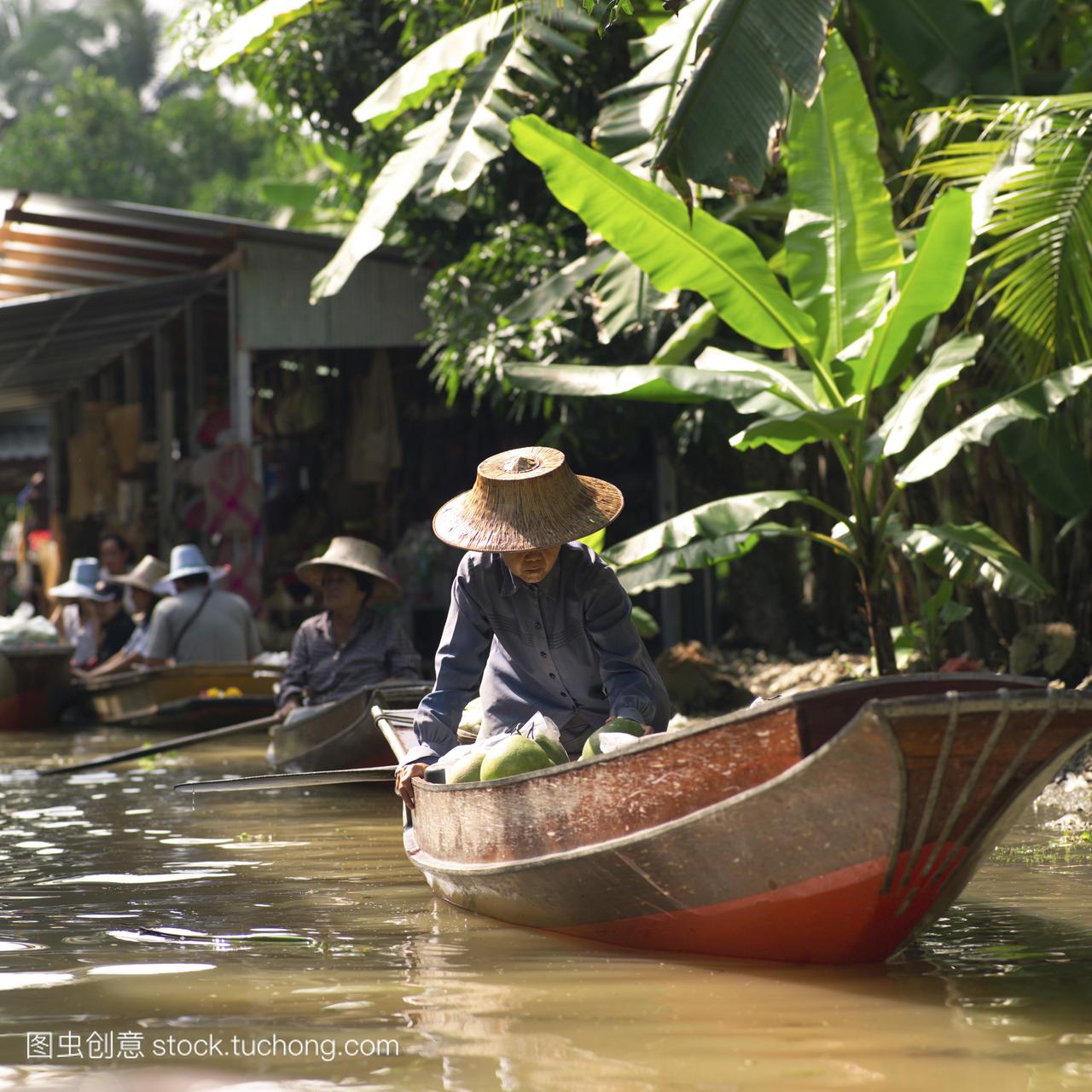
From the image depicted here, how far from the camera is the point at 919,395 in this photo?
6609 mm

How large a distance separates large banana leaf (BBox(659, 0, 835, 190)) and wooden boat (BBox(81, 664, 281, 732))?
646 cm

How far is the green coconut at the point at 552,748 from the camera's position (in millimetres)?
4613

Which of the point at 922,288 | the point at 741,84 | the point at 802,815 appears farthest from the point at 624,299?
the point at 802,815

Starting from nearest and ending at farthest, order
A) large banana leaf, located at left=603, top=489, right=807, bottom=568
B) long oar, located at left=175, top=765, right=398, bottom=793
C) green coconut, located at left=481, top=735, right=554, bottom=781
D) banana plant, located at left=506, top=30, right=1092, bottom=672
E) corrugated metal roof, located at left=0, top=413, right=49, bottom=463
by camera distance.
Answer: green coconut, located at left=481, top=735, right=554, bottom=781, long oar, located at left=175, top=765, right=398, bottom=793, banana plant, located at left=506, top=30, right=1092, bottom=672, large banana leaf, located at left=603, top=489, right=807, bottom=568, corrugated metal roof, located at left=0, top=413, right=49, bottom=463

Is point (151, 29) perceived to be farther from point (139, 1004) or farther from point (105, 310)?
point (139, 1004)

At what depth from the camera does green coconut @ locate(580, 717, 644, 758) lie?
14.8 ft

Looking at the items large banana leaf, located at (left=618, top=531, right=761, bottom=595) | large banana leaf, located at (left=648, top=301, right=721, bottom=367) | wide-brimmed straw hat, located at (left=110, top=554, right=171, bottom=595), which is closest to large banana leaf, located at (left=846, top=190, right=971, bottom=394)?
large banana leaf, located at (left=618, top=531, right=761, bottom=595)

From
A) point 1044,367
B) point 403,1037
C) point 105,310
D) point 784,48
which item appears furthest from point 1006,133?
point 105,310

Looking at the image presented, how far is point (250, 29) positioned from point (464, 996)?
5308 mm

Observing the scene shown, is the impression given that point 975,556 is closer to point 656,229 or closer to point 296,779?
point 656,229

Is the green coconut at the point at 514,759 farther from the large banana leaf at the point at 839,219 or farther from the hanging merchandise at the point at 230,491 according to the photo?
the hanging merchandise at the point at 230,491

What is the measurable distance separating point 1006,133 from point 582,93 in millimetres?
5474

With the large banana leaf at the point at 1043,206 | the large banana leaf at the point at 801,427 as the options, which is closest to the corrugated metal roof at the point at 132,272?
the large banana leaf at the point at 801,427

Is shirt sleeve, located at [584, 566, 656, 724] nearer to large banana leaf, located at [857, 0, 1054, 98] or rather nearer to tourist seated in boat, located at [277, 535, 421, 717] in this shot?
tourist seated in boat, located at [277, 535, 421, 717]
